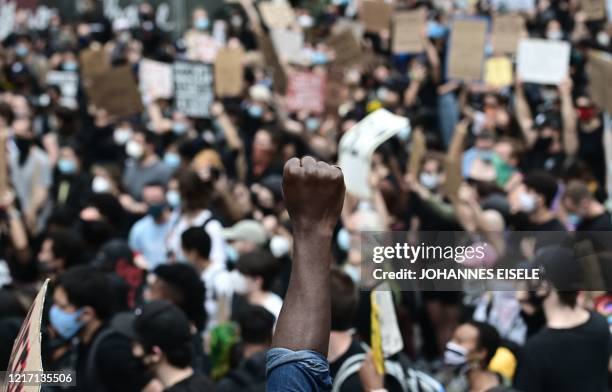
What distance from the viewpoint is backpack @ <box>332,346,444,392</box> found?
156 inches

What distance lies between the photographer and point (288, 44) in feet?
40.3

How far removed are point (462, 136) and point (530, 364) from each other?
457 centimetres

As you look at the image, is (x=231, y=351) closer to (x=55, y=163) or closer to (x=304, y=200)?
(x=304, y=200)

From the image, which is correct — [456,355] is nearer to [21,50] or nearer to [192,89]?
[192,89]

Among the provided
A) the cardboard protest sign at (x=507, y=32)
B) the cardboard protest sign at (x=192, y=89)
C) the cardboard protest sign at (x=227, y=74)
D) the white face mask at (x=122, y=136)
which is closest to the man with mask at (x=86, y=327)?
the white face mask at (x=122, y=136)

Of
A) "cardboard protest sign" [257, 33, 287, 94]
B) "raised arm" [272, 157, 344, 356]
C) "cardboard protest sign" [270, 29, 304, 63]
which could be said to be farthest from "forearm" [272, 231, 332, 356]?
"cardboard protest sign" [270, 29, 304, 63]

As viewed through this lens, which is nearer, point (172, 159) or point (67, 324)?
point (67, 324)

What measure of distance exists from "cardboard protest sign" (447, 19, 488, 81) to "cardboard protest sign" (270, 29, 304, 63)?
2231 mm

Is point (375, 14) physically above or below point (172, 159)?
above

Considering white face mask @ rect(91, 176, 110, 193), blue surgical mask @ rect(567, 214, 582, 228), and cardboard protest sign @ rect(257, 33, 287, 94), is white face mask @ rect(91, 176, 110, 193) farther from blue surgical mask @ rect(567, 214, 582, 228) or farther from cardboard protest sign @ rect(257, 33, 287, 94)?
blue surgical mask @ rect(567, 214, 582, 228)

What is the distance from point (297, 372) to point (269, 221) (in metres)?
5.30

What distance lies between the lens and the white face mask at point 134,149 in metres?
9.44

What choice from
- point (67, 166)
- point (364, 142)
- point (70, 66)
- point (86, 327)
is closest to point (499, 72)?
point (67, 166)

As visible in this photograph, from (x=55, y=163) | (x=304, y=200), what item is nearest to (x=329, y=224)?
(x=304, y=200)
